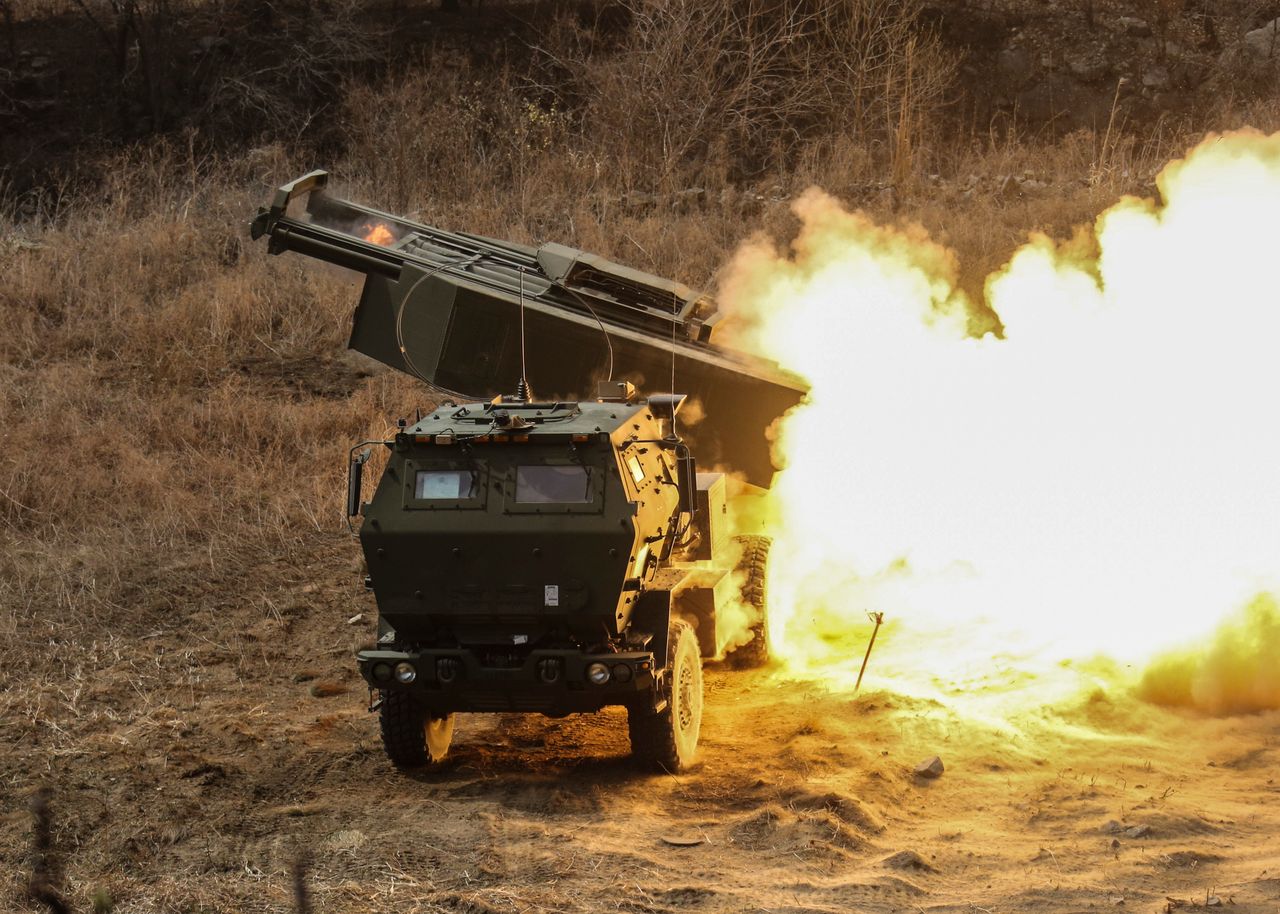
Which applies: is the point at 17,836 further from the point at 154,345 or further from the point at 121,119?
the point at 121,119

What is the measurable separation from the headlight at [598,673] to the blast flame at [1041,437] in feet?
10.6

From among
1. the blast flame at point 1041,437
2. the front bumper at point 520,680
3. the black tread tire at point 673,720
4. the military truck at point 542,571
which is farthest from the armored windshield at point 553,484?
the blast flame at point 1041,437

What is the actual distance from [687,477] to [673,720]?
1.65m

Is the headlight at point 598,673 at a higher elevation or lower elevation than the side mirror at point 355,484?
lower

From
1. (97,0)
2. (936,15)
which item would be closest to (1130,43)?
(936,15)

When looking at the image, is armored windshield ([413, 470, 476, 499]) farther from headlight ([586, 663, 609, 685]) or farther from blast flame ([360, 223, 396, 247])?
blast flame ([360, 223, 396, 247])

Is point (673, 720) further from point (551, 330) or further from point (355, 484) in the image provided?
point (551, 330)

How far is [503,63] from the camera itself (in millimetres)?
25641

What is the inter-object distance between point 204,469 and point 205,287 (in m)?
4.68

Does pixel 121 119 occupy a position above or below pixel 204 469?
above

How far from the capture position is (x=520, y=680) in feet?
28.1

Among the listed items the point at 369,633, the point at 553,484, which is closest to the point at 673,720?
the point at 553,484

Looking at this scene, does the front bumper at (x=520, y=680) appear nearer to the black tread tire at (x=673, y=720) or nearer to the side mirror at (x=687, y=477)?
the black tread tire at (x=673, y=720)

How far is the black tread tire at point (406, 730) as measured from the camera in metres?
8.95
